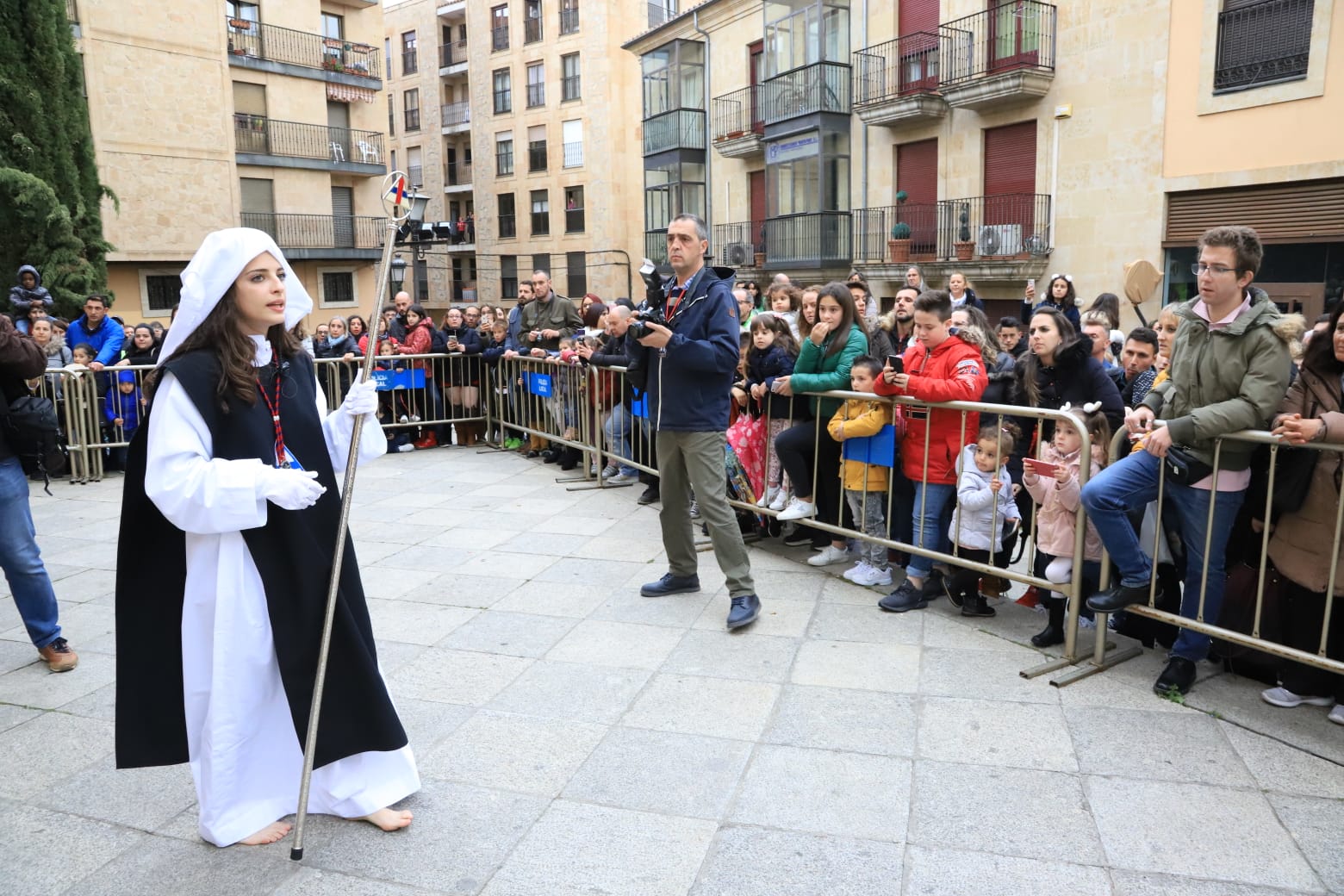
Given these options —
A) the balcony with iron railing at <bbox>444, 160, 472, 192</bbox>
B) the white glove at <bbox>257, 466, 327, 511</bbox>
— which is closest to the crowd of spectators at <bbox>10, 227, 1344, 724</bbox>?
the white glove at <bbox>257, 466, 327, 511</bbox>

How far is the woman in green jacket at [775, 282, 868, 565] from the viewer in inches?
230

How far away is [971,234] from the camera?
62.0 ft

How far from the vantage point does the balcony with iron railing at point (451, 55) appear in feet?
145

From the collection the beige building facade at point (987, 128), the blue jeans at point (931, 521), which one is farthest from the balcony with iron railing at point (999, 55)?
the blue jeans at point (931, 521)

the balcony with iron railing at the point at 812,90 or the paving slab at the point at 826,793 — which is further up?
the balcony with iron railing at the point at 812,90

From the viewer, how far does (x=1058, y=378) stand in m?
4.98

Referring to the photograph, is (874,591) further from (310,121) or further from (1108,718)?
(310,121)

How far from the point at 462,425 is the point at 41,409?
711 centimetres

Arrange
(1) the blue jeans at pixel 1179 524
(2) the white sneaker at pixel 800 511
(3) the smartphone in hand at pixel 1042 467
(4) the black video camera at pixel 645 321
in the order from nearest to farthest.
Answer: (1) the blue jeans at pixel 1179 524
(3) the smartphone in hand at pixel 1042 467
(4) the black video camera at pixel 645 321
(2) the white sneaker at pixel 800 511

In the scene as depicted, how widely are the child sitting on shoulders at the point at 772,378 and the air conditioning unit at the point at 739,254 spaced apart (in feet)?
64.1

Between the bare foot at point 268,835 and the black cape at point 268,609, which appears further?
the bare foot at point 268,835

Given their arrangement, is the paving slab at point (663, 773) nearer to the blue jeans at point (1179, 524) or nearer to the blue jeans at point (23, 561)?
the blue jeans at point (1179, 524)

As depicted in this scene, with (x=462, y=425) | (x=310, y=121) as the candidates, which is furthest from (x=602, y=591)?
(x=310, y=121)

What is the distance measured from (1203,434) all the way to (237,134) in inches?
1262
